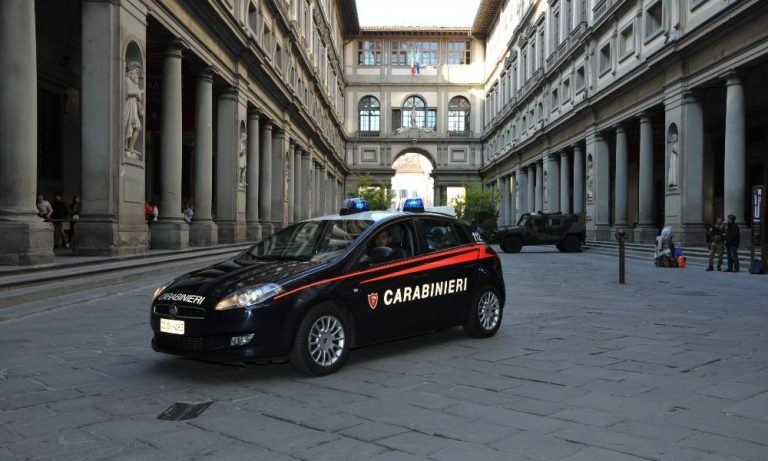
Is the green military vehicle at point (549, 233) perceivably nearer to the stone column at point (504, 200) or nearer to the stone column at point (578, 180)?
the stone column at point (578, 180)

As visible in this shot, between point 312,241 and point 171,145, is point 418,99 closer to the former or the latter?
point 171,145

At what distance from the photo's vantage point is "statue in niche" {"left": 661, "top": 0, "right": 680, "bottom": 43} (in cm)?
2203

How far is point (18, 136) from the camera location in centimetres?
1029

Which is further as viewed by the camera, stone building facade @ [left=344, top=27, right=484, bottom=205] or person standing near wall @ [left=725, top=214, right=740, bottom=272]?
stone building facade @ [left=344, top=27, right=484, bottom=205]

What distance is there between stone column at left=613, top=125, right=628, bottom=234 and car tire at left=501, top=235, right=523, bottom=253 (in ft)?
15.1

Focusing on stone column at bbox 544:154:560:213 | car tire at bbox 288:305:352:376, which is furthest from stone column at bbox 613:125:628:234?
car tire at bbox 288:305:352:376

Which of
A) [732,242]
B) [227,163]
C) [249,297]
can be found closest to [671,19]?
[732,242]

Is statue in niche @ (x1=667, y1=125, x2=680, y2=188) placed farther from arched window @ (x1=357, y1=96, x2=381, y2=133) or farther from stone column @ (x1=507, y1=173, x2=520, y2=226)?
arched window @ (x1=357, y1=96, x2=381, y2=133)

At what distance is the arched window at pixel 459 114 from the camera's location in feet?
213

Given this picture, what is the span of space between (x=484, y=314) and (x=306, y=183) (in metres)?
35.0

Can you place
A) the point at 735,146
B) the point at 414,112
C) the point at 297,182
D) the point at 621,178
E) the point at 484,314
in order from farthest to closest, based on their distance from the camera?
the point at 414,112 < the point at 297,182 < the point at 621,178 < the point at 735,146 < the point at 484,314

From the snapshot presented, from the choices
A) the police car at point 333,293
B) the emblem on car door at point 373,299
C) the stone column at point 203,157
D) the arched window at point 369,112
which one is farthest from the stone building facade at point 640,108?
A: the arched window at point 369,112

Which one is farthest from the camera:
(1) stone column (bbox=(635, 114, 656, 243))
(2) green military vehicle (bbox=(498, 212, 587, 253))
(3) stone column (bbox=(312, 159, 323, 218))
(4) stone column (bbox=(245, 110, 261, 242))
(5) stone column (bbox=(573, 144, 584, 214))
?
(3) stone column (bbox=(312, 159, 323, 218))

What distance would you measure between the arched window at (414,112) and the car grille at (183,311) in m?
59.9
